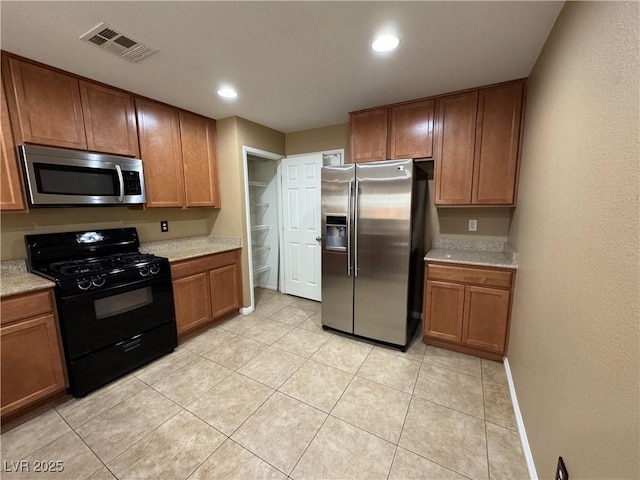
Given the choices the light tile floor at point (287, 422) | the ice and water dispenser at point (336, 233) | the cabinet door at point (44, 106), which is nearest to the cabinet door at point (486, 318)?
the light tile floor at point (287, 422)

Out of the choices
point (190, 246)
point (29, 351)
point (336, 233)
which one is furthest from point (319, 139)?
point (29, 351)

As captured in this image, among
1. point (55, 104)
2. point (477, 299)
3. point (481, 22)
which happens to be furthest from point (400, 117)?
point (55, 104)

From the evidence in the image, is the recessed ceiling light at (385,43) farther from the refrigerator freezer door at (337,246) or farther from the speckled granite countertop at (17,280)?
the speckled granite countertop at (17,280)

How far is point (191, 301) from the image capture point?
9.11 ft

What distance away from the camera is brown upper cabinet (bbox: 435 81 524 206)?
7.39ft

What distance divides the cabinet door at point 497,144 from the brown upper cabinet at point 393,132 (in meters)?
0.43

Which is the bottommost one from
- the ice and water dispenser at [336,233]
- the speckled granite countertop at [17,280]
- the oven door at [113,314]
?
the oven door at [113,314]

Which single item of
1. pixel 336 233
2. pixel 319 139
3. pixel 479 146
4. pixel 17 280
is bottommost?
pixel 17 280

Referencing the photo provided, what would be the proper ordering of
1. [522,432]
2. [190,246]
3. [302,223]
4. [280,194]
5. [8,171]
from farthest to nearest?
[280,194], [302,223], [190,246], [8,171], [522,432]

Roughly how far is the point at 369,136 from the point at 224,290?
245 centimetres

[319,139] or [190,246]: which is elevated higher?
[319,139]

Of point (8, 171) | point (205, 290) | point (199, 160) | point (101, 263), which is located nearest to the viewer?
point (8, 171)

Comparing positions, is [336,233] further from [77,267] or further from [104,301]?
[77,267]

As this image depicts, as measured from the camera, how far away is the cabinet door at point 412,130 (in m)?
2.54
